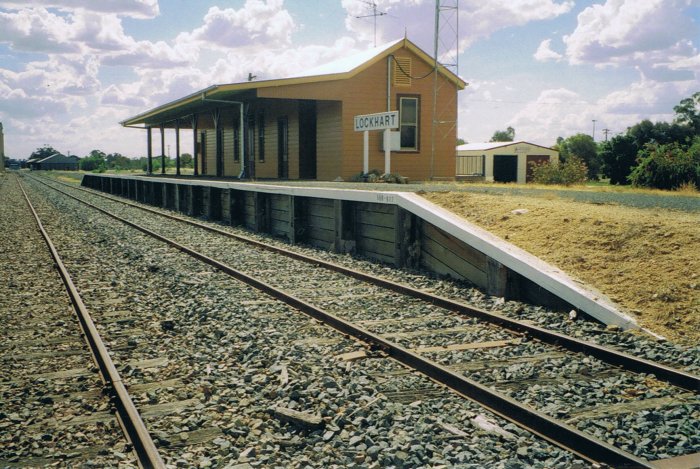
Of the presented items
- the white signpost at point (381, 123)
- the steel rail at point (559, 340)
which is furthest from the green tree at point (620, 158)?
the steel rail at point (559, 340)

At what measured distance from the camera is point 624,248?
290 inches

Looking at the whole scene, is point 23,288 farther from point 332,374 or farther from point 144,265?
point 332,374

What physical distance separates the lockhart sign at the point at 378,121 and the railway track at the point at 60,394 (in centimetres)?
1128

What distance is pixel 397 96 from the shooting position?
22.9 meters

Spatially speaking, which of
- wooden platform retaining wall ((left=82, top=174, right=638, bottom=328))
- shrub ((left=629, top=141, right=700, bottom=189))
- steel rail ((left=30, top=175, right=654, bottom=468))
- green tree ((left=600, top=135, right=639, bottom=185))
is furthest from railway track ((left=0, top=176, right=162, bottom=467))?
green tree ((left=600, top=135, right=639, bottom=185))

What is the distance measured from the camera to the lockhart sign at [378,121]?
57.6 ft

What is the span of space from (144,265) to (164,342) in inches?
185

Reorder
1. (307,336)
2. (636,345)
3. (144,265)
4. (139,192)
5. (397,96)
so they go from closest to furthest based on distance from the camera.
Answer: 1. (636,345)
2. (307,336)
3. (144,265)
4. (397,96)
5. (139,192)

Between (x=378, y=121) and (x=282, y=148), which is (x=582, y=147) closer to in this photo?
(x=282, y=148)

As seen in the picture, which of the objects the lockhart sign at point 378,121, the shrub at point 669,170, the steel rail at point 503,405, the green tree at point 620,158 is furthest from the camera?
the green tree at point 620,158

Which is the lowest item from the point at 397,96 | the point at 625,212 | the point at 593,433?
the point at 593,433

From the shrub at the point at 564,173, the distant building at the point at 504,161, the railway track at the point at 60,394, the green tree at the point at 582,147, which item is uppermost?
the green tree at the point at 582,147

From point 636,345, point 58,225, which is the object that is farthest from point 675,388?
point 58,225

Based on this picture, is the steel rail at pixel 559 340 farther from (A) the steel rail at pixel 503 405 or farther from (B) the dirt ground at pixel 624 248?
Answer: (A) the steel rail at pixel 503 405
